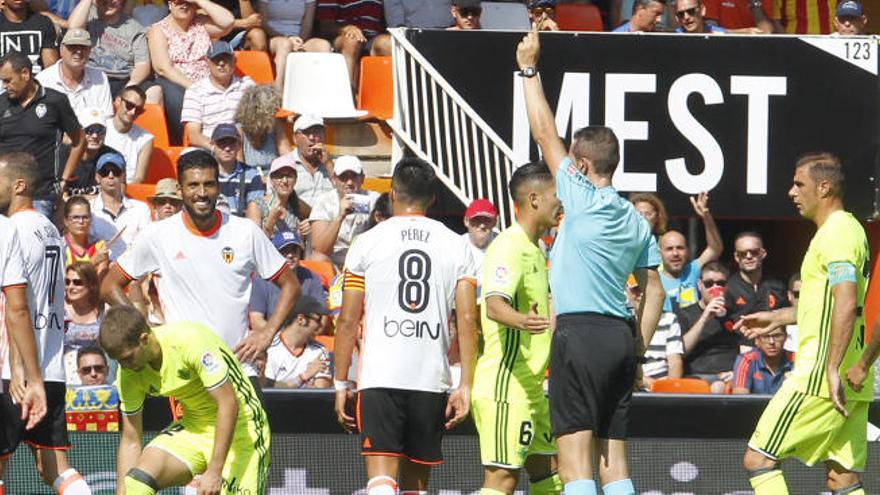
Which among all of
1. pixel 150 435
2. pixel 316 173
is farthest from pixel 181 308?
pixel 316 173

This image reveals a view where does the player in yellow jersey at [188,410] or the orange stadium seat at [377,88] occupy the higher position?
the orange stadium seat at [377,88]

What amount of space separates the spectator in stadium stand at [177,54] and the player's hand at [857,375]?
7936 millimetres

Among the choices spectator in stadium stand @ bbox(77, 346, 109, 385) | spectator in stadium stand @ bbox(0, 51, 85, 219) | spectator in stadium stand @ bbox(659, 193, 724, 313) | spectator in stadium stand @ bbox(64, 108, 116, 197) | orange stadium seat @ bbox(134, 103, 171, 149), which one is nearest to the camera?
spectator in stadium stand @ bbox(77, 346, 109, 385)

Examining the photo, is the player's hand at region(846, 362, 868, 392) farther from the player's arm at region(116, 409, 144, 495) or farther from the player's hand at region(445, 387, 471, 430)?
the player's arm at region(116, 409, 144, 495)

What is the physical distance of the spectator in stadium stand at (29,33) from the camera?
48.3 feet

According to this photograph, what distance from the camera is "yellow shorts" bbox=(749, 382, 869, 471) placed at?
8.62 m

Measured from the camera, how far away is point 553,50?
13.7 metres

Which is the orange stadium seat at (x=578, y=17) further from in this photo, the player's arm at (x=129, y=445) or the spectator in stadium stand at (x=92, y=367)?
the player's arm at (x=129, y=445)

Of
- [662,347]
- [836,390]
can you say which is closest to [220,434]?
[836,390]

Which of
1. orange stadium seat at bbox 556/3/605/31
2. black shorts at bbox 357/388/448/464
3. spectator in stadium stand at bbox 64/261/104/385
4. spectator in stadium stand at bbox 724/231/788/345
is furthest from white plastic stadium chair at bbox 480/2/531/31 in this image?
black shorts at bbox 357/388/448/464

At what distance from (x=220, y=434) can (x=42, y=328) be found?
1875 millimetres

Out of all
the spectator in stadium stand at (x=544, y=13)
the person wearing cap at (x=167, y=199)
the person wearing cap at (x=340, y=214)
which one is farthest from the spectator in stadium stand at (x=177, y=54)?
the spectator in stadium stand at (x=544, y=13)

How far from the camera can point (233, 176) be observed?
44.8 ft

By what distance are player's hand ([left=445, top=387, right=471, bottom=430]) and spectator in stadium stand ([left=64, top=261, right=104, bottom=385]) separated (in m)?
3.66
